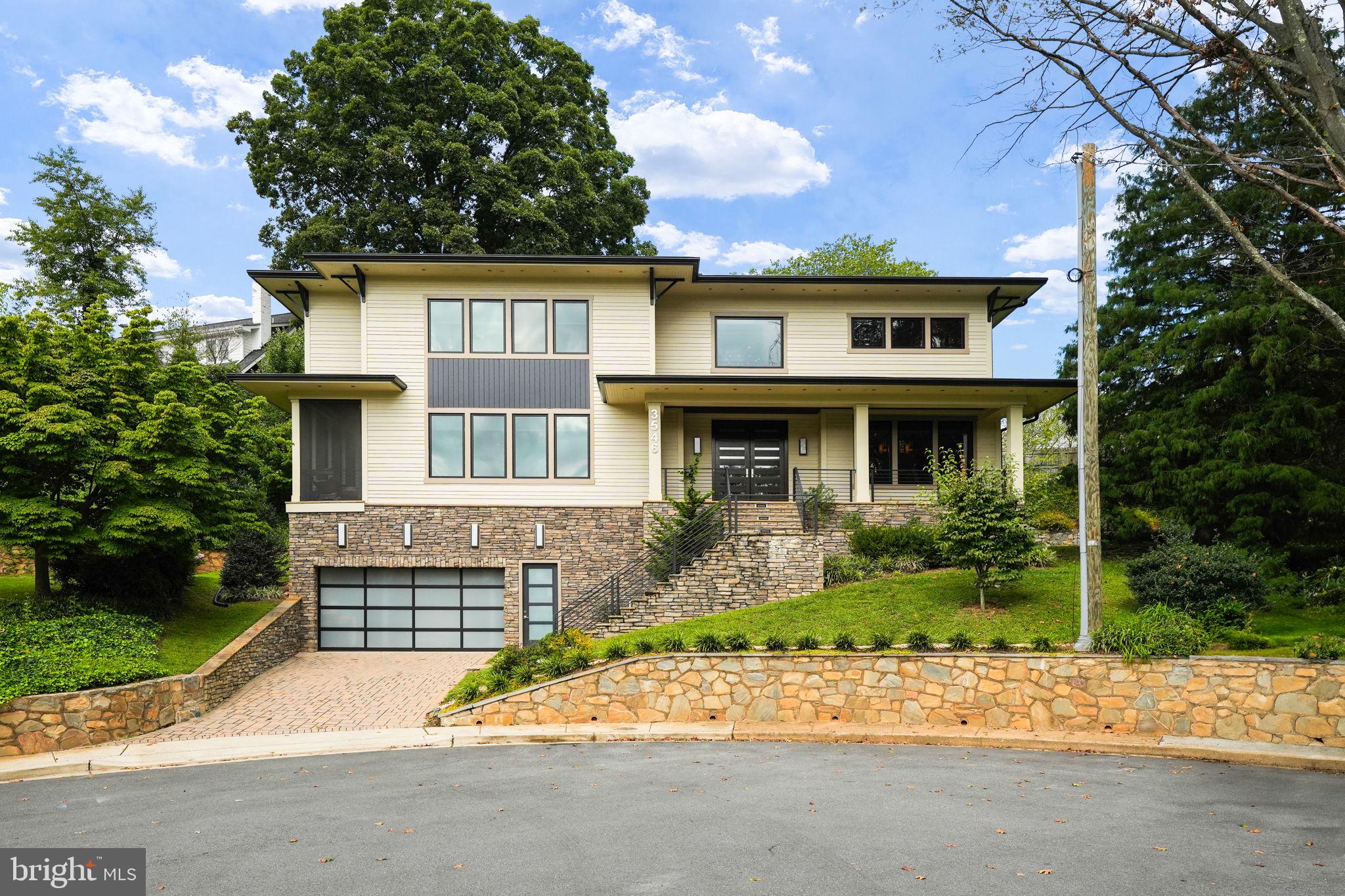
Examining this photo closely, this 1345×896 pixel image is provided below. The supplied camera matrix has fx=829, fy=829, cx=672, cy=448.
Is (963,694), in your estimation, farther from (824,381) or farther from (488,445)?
(488,445)

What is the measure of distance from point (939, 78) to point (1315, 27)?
4564mm

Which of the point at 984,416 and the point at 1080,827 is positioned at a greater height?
the point at 984,416

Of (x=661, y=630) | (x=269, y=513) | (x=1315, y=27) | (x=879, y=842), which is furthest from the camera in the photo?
(x=269, y=513)

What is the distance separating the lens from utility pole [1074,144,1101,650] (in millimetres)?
11516

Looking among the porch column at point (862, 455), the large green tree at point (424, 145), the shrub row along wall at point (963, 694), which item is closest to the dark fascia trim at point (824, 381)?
the porch column at point (862, 455)

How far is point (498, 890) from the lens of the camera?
5.65 m

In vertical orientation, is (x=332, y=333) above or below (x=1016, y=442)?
above

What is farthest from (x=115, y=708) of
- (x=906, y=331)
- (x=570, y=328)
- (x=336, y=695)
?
(x=906, y=331)

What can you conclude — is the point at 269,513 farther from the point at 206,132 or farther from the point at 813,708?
the point at 813,708

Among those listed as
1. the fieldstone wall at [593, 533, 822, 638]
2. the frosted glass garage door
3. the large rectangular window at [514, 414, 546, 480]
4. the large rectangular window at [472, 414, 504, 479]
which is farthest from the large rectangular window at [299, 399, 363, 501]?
the fieldstone wall at [593, 533, 822, 638]

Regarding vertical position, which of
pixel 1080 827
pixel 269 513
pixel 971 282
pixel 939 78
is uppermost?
pixel 939 78

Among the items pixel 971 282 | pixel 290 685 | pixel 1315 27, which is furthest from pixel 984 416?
pixel 290 685

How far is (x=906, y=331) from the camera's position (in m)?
21.4

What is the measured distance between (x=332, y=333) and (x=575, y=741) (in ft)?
45.5
